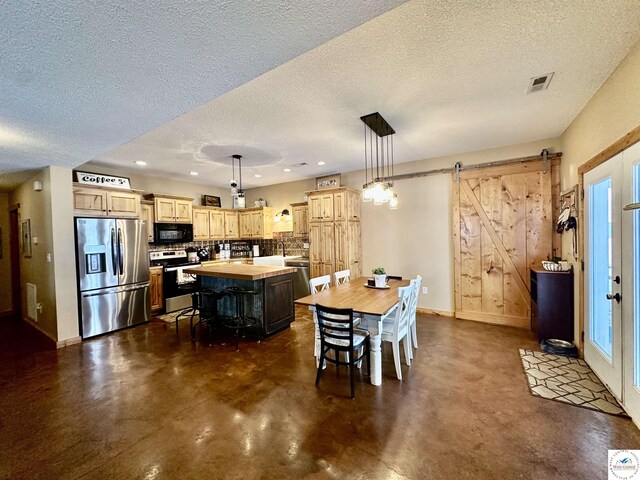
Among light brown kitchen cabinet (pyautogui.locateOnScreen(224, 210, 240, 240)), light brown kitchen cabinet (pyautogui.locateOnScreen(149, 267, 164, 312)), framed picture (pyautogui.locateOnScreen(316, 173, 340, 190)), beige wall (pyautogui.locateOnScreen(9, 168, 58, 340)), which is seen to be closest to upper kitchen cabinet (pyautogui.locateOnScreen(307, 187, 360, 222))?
Answer: framed picture (pyautogui.locateOnScreen(316, 173, 340, 190))

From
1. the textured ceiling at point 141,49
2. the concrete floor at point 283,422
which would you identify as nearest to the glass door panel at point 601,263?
the concrete floor at point 283,422

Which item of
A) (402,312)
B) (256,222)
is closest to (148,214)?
(256,222)

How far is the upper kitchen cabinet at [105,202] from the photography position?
4.17m

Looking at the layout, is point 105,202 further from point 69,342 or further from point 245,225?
point 245,225

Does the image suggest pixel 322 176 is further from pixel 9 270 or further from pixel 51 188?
pixel 9 270

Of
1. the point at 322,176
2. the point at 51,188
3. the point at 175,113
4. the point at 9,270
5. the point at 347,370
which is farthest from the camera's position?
the point at 322,176

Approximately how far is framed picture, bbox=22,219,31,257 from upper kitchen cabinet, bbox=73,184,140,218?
4.17 ft

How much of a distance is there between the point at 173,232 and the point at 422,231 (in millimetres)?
5053

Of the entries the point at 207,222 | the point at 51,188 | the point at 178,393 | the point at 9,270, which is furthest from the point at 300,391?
the point at 9,270

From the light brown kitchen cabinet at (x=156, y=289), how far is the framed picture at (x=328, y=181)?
12.2 ft

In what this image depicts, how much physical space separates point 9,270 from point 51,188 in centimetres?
334

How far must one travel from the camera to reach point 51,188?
375cm

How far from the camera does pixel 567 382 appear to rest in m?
2.62
